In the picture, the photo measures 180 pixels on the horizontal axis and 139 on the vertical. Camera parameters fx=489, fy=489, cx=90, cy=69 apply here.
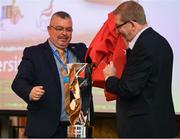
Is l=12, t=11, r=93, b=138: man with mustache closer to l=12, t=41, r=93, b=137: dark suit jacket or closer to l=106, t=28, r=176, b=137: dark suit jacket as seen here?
l=12, t=41, r=93, b=137: dark suit jacket

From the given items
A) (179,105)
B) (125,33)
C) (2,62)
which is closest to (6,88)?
(2,62)

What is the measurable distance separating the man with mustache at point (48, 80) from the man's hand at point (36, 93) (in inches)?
1.8

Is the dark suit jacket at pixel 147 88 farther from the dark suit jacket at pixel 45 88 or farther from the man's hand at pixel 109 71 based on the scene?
the dark suit jacket at pixel 45 88

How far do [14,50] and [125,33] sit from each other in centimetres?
190

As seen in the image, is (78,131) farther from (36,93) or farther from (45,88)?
(45,88)

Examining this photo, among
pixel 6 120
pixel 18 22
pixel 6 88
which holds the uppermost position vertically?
pixel 18 22

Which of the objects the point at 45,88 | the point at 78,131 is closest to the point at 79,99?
the point at 78,131

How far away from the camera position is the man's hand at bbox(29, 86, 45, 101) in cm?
247

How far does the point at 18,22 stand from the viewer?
13.5ft

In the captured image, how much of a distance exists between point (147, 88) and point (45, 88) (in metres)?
0.65

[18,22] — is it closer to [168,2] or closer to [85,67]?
[168,2]

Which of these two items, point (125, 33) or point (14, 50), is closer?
point (125, 33)

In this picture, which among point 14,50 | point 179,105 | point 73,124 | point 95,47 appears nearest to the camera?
point 73,124

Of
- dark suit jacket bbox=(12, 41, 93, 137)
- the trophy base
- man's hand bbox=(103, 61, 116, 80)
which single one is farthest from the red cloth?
the trophy base
